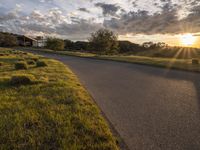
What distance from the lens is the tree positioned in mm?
47947

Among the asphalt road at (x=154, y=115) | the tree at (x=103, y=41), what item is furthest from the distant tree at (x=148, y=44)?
the asphalt road at (x=154, y=115)

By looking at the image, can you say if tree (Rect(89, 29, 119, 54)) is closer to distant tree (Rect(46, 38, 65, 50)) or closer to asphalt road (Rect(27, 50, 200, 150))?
distant tree (Rect(46, 38, 65, 50))

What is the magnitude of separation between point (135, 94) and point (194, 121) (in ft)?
10.1

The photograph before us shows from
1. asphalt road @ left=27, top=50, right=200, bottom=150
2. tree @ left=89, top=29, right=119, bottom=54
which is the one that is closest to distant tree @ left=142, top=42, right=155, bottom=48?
tree @ left=89, top=29, right=119, bottom=54

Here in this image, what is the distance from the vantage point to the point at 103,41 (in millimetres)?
47719

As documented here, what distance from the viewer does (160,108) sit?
19.4 ft

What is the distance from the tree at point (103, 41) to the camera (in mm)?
47947

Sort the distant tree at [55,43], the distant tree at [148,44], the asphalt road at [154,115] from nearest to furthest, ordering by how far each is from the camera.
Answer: the asphalt road at [154,115] → the distant tree at [55,43] → the distant tree at [148,44]

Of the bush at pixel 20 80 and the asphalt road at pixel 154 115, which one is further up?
the bush at pixel 20 80

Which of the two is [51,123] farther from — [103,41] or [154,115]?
[103,41]

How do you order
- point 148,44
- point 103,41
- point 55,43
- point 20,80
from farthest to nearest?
point 148,44
point 55,43
point 103,41
point 20,80

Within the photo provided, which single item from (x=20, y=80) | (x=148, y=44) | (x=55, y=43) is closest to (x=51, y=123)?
(x=20, y=80)

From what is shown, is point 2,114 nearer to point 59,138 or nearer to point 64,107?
point 64,107

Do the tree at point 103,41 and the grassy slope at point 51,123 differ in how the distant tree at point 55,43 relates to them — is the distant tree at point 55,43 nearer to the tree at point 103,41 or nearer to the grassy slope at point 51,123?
the tree at point 103,41
